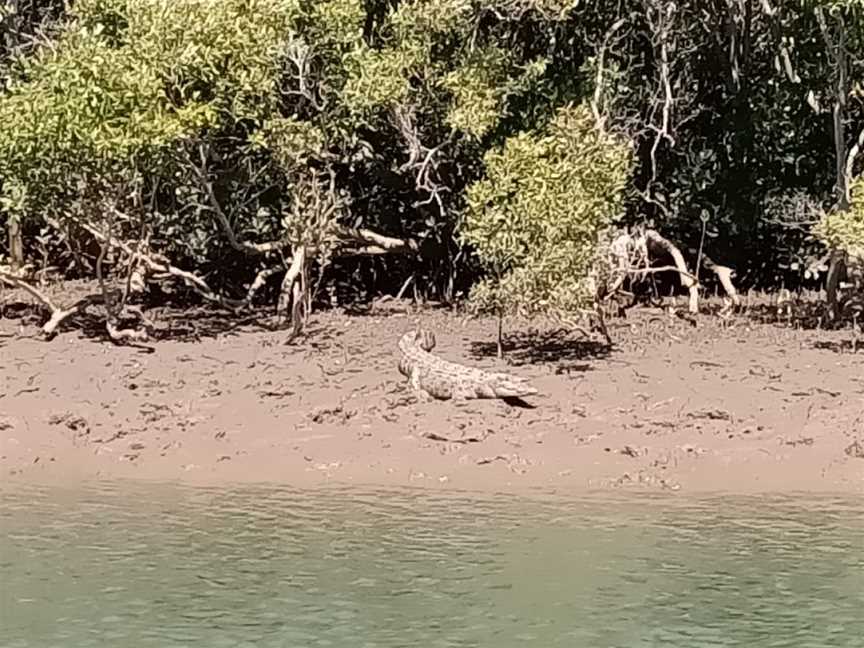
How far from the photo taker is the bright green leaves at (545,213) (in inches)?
598

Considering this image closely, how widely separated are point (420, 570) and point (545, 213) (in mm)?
6632

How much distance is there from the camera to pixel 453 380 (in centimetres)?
1424

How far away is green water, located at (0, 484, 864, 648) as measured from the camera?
7.98 metres

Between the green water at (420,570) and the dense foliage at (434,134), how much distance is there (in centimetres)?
452

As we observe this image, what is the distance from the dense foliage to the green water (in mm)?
4523

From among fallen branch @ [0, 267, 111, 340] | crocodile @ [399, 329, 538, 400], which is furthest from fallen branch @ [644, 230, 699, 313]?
fallen branch @ [0, 267, 111, 340]

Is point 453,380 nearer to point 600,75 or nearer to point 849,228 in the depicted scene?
point 849,228

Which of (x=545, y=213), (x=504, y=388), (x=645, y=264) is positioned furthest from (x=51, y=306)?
(x=645, y=264)

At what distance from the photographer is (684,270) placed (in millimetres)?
19094

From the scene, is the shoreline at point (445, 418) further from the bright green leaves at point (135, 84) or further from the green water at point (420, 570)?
the bright green leaves at point (135, 84)

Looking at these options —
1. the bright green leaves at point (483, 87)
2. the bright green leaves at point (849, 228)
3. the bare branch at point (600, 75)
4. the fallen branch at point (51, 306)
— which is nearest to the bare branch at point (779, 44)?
the bare branch at point (600, 75)

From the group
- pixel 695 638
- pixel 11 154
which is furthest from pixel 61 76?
pixel 695 638

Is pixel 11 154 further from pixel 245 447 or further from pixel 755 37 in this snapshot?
pixel 755 37

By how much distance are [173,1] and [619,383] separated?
21.0 feet
